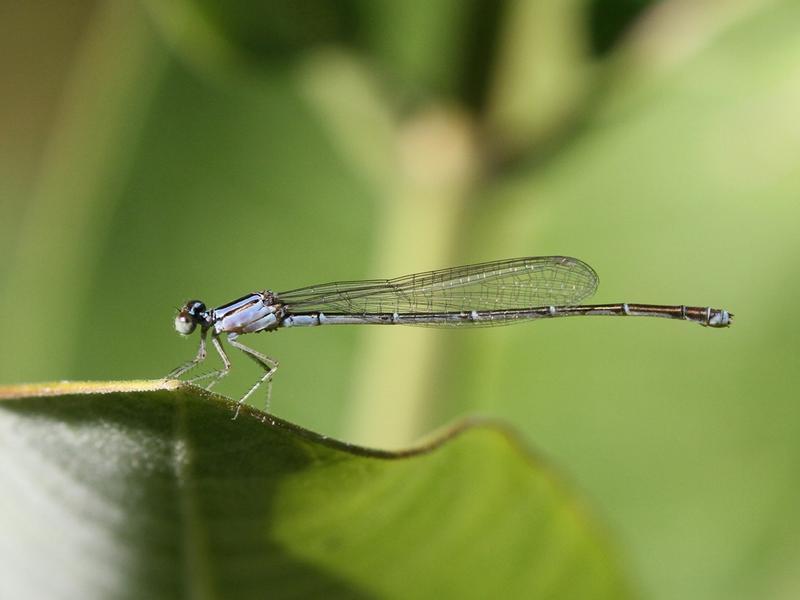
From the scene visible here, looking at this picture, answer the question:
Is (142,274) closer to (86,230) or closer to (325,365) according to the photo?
(86,230)

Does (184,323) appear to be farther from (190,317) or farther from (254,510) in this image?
(254,510)

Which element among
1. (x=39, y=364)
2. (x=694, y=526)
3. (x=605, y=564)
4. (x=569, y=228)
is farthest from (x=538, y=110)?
(x=39, y=364)

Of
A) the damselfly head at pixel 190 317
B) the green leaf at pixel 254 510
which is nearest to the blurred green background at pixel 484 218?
the damselfly head at pixel 190 317

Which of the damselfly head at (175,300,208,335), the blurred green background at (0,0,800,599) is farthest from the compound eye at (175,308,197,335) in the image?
the blurred green background at (0,0,800,599)

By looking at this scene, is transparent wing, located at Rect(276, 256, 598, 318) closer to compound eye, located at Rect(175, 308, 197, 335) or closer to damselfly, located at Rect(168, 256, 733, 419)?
damselfly, located at Rect(168, 256, 733, 419)

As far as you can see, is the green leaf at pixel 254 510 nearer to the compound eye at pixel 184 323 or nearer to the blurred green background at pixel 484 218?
the blurred green background at pixel 484 218
